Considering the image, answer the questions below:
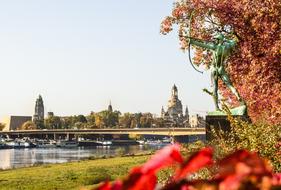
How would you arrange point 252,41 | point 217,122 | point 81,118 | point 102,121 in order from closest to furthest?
1. point 217,122
2. point 252,41
3. point 102,121
4. point 81,118

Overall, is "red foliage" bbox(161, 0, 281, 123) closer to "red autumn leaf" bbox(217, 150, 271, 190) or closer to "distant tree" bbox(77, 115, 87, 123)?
"red autumn leaf" bbox(217, 150, 271, 190)

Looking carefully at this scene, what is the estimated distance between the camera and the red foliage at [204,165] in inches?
37.0

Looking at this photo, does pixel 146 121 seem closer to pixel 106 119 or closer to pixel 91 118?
pixel 106 119

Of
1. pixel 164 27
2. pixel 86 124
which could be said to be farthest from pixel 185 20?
pixel 86 124

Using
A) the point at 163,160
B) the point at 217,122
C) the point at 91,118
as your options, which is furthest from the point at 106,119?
the point at 163,160

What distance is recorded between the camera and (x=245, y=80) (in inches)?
859

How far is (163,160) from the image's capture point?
1.01m

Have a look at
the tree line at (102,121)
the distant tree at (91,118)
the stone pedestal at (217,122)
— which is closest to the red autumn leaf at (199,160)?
the stone pedestal at (217,122)

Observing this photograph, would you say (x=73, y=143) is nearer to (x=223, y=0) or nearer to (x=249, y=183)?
(x=223, y=0)

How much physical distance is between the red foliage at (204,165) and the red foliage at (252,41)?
60.4 ft

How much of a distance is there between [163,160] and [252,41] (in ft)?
72.1

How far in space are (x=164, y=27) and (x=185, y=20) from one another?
3.92 feet

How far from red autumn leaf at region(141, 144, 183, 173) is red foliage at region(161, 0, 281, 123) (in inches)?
725

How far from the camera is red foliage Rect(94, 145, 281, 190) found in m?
0.94
